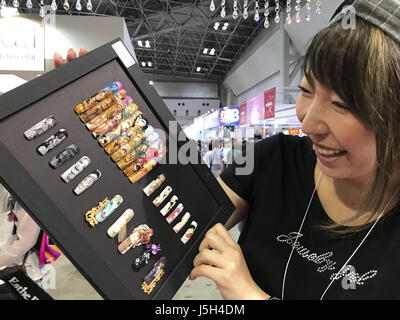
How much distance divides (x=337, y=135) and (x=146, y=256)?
13.7 inches

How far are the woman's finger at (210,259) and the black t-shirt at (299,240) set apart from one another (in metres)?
0.11

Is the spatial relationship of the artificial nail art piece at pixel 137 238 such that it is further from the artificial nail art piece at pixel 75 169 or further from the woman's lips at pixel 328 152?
the woman's lips at pixel 328 152

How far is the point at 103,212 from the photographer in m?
0.44

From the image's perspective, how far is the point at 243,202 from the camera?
0.67m

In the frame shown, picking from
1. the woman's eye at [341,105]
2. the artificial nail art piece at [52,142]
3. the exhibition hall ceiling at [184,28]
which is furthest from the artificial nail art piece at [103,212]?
the exhibition hall ceiling at [184,28]

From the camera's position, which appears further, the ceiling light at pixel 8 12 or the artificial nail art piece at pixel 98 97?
the ceiling light at pixel 8 12

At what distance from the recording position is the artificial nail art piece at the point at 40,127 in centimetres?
39

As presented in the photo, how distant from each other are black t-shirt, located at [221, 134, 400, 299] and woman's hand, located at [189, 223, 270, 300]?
0.25 ft

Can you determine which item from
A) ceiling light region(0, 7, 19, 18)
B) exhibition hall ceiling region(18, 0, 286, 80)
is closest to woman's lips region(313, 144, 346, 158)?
ceiling light region(0, 7, 19, 18)

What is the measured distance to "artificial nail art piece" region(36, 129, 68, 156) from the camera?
0.40 m

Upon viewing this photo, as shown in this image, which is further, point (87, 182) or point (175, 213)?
point (175, 213)

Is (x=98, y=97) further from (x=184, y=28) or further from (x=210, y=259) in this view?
(x=184, y=28)

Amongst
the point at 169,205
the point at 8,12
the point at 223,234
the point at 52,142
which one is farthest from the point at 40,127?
the point at 8,12

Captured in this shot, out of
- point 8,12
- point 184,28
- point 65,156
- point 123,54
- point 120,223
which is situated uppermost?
point 184,28
